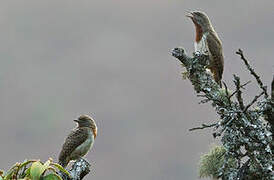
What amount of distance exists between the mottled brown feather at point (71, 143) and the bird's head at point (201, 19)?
2244 millimetres

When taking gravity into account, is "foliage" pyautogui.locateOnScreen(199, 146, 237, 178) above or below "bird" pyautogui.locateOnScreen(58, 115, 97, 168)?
below

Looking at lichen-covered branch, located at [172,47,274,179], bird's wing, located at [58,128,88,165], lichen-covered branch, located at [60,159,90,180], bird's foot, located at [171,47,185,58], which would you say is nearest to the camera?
lichen-covered branch, located at [60,159,90,180]

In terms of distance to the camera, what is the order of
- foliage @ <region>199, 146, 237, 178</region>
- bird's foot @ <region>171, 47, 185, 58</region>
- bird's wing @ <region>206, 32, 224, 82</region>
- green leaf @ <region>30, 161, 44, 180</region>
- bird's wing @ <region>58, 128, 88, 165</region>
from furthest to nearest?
bird's wing @ <region>58, 128, 88, 165</region> < bird's wing @ <region>206, 32, 224, 82</region> < foliage @ <region>199, 146, 237, 178</region> < bird's foot @ <region>171, 47, 185, 58</region> < green leaf @ <region>30, 161, 44, 180</region>

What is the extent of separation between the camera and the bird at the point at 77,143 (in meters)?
6.72

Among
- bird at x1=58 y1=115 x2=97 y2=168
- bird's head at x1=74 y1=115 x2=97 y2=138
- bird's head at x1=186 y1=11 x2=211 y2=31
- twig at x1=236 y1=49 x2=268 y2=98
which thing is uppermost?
bird's head at x1=186 y1=11 x2=211 y2=31

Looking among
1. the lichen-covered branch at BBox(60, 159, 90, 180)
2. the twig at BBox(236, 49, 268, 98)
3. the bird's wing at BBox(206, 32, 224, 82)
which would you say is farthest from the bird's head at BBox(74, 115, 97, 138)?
the lichen-covered branch at BBox(60, 159, 90, 180)

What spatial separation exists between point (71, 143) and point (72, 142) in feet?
0.07

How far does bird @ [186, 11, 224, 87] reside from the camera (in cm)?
590

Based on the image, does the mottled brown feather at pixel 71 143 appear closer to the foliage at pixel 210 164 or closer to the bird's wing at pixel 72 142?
the bird's wing at pixel 72 142

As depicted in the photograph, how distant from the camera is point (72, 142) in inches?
265

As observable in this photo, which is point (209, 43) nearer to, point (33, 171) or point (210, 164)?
point (210, 164)

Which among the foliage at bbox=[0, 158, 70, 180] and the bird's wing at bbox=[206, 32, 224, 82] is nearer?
the foliage at bbox=[0, 158, 70, 180]

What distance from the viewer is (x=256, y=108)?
412 cm

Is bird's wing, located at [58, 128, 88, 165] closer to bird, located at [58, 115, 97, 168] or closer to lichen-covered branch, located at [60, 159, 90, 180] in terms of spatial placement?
bird, located at [58, 115, 97, 168]
